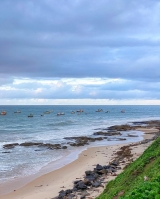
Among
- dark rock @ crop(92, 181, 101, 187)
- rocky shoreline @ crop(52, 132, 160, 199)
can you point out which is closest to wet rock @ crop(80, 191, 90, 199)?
rocky shoreline @ crop(52, 132, 160, 199)

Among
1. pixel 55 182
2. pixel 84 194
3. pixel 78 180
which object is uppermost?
pixel 84 194

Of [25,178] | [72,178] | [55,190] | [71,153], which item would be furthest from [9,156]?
[55,190]

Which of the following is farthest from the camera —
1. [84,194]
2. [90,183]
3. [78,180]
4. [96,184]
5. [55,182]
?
[55,182]

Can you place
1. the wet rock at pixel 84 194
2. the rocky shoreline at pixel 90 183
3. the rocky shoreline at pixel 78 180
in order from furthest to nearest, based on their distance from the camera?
the rocky shoreline at pixel 78 180, the rocky shoreline at pixel 90 183, the wet rock at pixel 84 194

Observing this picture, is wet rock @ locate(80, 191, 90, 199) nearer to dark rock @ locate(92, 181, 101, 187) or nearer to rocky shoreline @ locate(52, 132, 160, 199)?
rocky shoreline @ locate(52, 132, 160, 199)

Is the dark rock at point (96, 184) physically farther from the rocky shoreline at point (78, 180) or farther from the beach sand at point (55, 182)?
the beach sand at point (55, 182)

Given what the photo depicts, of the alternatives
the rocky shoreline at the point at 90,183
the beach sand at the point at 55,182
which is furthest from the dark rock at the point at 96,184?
the beach sand at the point at 55,182

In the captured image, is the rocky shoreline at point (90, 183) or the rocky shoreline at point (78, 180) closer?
the rocky shoreline at point (90, 183)

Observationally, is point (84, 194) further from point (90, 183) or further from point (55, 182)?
point (55, 182)

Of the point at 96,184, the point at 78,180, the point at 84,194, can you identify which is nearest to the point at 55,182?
the point at 78,180

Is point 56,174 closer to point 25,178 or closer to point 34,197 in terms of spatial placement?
point 25,178

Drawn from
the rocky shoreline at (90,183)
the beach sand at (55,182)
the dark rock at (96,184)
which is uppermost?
the dark rock at (96,184)

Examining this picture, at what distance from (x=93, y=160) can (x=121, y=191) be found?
13.4 m

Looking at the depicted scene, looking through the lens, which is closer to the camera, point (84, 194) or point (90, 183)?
point (84, 194)
